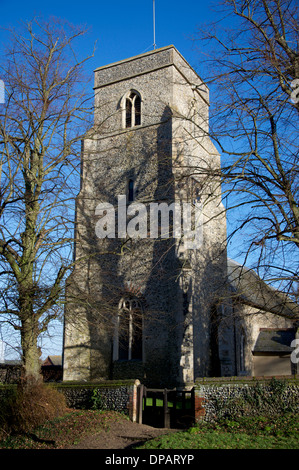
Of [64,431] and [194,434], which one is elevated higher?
[194,434]

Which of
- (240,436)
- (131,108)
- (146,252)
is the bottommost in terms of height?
(240,436)

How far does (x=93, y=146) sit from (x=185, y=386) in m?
11.6

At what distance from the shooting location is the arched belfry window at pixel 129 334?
55.9 ft

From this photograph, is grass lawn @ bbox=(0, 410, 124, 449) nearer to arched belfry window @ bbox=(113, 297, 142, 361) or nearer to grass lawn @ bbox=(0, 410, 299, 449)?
grass lawn @ bbox=(0, 410, 299, 449)

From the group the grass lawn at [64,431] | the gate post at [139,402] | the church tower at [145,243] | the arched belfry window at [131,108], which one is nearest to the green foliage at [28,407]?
the grass lawn at [64,431]

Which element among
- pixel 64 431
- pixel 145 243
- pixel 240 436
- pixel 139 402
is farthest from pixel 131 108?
pixel 240 436

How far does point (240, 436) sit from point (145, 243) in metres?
10.2

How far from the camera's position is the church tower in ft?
52.9

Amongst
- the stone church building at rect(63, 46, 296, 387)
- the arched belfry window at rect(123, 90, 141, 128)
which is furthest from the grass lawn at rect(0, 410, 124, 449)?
the arched belfry window at rect(123, 90, 141, 128)

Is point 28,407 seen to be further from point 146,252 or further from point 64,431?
point 146,252

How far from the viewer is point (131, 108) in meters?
20.3

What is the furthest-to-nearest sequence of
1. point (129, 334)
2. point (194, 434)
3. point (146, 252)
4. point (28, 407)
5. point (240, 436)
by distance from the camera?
point (146, 252)
point (129, 334)
point (28, 407)
point (194, 434)
point (240, 436)

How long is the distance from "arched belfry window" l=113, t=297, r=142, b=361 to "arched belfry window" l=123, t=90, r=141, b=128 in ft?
26.5
